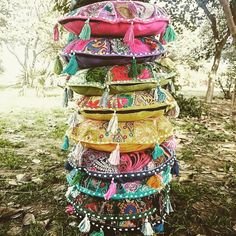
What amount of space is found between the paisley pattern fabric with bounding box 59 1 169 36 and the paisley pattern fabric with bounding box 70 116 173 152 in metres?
0.61

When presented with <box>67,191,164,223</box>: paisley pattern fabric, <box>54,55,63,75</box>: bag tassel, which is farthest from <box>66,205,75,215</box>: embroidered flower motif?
<box>54,55,63,75</box>: bag tassel

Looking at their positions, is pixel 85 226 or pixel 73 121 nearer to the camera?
pixel 85 226

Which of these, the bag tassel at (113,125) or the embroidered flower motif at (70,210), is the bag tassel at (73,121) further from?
the embroidered flower motif at (70,210)

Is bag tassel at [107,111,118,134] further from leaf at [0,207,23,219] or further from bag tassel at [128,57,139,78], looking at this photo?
leaf at [0,207,23,219]

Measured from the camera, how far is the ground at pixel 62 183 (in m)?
2.46

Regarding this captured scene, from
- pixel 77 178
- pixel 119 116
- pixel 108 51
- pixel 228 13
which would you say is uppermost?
pixel 228 13

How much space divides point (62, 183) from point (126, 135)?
4.45 ft

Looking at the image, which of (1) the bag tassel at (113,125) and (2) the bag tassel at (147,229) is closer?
(1) the bag tassel at (113,125)

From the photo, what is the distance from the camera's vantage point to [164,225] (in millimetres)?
2482

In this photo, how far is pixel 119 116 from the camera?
2.15 m

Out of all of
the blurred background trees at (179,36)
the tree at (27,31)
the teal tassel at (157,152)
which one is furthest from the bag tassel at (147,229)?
the tree at (27,31)

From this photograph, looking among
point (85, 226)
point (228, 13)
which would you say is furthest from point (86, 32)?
point (228, 13)

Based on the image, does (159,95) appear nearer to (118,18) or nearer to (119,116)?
(119,116)

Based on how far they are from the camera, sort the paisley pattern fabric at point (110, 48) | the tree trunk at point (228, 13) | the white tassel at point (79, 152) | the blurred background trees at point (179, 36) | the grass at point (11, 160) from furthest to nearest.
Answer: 1. the blurred background trees at point (179, 36)
2. the tree trunk at point (228, 13)
3. the grass at point (11, 160)
4. the white tassel at point (79, 152)
5. the paisley pattern fabric at point (110, 48)
